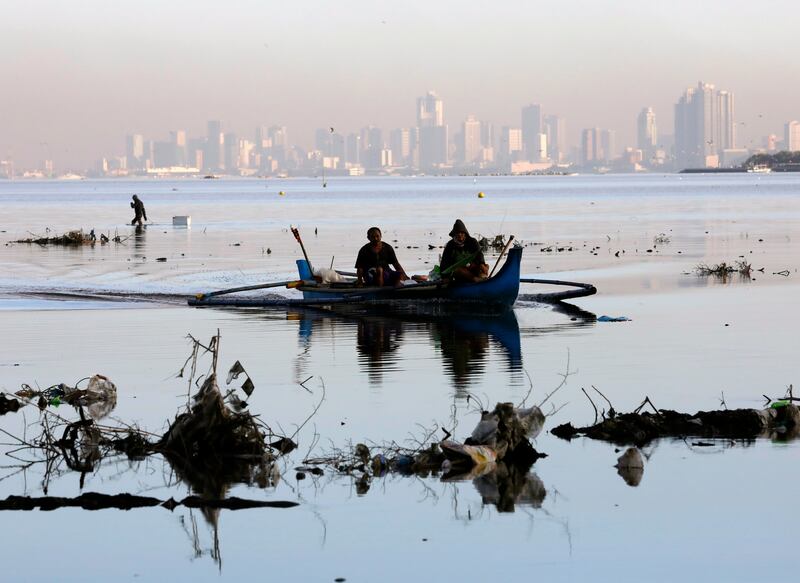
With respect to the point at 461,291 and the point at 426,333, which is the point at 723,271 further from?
the point at 426,333

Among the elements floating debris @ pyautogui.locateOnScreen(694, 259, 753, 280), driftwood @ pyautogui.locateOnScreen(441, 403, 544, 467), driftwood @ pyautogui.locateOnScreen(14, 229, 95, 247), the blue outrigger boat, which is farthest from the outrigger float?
driftwood @ pyautogui.locateOnScreen(14, 229, 95, 247)

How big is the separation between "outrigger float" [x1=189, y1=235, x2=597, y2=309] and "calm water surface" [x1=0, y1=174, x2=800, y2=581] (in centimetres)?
33

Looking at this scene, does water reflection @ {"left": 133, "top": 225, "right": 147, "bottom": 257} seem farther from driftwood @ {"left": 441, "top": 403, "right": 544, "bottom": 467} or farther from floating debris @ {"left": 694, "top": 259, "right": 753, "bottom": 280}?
driftwood @ {"left": 441, "top": 403, "right": 544, "bottom": 467}

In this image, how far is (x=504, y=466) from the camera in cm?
1216

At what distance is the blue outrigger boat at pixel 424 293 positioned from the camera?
81.0 ft

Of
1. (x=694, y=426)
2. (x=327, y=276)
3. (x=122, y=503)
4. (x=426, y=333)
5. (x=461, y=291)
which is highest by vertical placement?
(x=327, y=276)

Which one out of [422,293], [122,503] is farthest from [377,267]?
[122,503]

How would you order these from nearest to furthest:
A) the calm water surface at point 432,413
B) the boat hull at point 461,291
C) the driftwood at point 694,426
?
the calm water surface at point 432,413 < the driftwood at point 694,426 < the boat hull at point 461,291

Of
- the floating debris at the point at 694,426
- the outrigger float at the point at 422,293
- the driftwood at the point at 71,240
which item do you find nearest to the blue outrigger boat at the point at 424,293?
the outrigger float at the point at 422,293

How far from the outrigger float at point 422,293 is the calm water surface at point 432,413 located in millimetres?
330

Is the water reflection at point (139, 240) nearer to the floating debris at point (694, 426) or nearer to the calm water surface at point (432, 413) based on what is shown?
the calm water surface at point (432, 413)

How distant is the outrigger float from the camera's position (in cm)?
2472

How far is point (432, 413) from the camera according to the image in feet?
47.4

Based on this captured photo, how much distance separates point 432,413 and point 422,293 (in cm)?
1098
